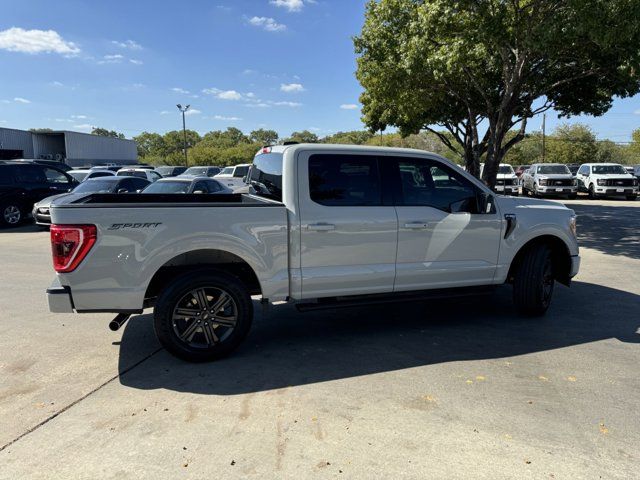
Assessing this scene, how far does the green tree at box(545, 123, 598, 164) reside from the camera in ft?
247

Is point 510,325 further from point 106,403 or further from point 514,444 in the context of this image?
point 106,403

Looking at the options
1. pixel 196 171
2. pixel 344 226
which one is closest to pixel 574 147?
pixel 196 171

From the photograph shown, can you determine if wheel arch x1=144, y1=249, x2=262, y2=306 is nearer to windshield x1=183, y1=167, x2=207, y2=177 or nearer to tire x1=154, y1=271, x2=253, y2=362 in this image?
tire x1=154, y1=271, x2=253, y2=362

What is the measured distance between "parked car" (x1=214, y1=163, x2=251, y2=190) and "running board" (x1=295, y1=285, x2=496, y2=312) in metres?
10.7

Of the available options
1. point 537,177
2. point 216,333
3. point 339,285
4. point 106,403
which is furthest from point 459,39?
point 537,177

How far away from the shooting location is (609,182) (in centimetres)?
2394

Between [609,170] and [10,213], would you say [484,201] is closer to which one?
[10,213]

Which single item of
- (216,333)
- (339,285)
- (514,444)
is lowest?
(514,444)

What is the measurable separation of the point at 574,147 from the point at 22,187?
79631 millimetres

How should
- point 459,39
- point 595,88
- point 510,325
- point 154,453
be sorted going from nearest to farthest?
point 154,453 < point 510,325 < point 459,39 < point 595,88

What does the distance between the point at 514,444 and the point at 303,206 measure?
2522 mm

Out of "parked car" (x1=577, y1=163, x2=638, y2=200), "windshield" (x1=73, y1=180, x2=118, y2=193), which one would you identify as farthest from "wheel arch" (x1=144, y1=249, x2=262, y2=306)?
"parked car" (x1=577, y1=163, x2=638, y2=200)

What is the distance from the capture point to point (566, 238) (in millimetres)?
5523

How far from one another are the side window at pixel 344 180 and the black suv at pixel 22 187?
1281 cm
